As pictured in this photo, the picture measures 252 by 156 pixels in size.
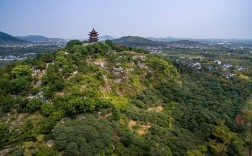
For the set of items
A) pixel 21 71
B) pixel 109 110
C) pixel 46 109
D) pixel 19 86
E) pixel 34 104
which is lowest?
pixel 109 110

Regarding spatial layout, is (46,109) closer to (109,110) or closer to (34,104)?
(34,104)

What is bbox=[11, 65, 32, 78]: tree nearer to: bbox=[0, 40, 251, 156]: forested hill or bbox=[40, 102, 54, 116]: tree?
bbox=[0, 40, 251, 156]: forested hill

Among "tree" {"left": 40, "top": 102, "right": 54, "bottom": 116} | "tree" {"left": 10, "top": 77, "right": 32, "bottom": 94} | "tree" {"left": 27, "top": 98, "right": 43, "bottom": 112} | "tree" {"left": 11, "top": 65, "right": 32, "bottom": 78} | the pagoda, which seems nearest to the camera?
"tree" {"left": 40, "top": 102, "right": 54, "bottom": 116}

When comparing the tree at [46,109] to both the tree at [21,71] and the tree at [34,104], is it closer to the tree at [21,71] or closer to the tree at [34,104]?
the tree at [34,104]

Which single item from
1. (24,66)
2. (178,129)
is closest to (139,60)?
(178,129)

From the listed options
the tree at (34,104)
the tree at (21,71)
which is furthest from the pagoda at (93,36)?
the tree at (34,104)

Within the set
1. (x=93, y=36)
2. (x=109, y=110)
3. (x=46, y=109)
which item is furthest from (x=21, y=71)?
(x=93, y=36)

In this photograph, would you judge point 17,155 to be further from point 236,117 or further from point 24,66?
point 236,117

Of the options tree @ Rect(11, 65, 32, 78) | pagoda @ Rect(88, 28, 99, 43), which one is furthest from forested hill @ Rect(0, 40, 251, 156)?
pagoda @ Rect(88, 28, 99, 43)
